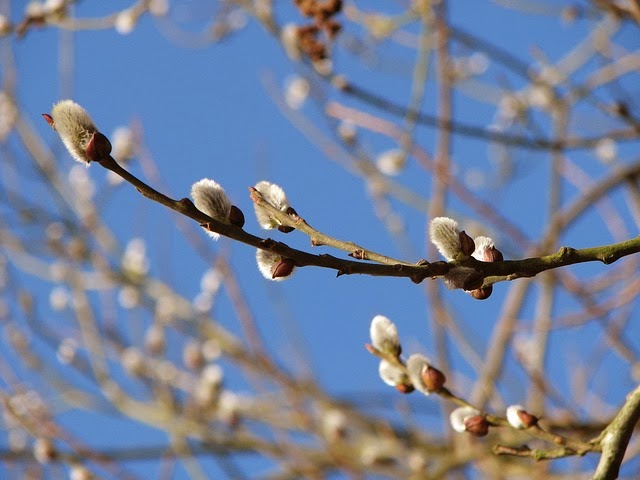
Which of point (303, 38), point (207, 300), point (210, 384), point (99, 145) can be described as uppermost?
point (207, 300)

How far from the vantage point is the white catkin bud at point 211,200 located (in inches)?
38.4

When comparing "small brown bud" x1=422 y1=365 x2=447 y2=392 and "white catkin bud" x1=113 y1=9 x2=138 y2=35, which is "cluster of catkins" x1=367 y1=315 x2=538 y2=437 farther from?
"white catkin bud" x1=113 y1=9 x2=138 y2=35

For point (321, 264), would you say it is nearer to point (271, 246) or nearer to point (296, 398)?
point (271, 246)

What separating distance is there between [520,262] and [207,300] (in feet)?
12.1

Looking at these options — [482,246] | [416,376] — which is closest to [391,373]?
[416,376]

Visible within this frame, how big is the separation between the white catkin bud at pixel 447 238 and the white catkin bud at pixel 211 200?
274 millimetres

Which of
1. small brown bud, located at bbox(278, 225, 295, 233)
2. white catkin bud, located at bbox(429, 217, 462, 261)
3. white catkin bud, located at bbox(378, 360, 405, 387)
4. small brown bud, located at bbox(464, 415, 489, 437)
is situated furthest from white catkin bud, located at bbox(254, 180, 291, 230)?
small brown bud, located at bbox(464, 415, 489, 437)

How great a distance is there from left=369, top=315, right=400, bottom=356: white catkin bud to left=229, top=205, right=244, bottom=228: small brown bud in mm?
371

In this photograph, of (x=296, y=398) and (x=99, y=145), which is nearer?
(x=99, y=145)

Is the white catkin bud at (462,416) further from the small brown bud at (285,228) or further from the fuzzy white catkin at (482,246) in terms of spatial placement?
the small brown bud at (285,228)

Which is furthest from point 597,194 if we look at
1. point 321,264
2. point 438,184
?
point 321,264

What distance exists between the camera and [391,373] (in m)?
1.31

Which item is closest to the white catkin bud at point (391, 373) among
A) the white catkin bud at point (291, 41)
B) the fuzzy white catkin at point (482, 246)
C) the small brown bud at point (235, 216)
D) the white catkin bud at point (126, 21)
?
the fuzzy white catkin at point (482, 246)

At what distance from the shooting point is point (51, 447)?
7.84 ft
